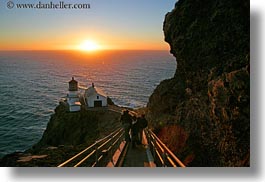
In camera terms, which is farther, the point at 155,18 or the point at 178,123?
the point at 178,123

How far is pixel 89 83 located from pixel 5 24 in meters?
1.36

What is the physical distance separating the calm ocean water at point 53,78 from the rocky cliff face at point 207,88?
0.53 meters

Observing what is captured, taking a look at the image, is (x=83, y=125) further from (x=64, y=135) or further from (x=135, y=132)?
(x=135, y=132)

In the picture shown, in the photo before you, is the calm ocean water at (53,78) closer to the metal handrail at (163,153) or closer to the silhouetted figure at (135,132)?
the silhouetted figure at (135,132)

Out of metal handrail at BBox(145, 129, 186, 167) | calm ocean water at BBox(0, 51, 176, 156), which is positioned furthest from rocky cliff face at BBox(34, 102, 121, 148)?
metal handrail at BBox(145, 129, 186, 167)

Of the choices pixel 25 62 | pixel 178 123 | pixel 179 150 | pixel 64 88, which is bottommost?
pixel 179 150

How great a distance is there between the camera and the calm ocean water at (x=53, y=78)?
450cm

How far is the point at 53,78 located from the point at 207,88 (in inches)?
90.5

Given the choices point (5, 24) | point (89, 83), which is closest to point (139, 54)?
point (89, 83)

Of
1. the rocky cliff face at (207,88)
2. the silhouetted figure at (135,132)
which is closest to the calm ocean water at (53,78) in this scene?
the silhouetted figure at (135,132)

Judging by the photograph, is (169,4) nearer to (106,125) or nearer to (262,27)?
(262,27)

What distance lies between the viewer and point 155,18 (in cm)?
462

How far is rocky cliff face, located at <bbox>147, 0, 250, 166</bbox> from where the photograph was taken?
175 inches

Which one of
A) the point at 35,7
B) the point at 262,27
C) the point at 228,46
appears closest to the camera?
the point at 262,27
